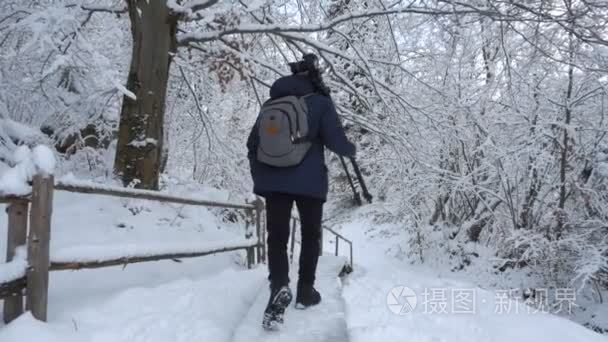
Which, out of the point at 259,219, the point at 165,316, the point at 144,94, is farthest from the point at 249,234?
the point at 165,316

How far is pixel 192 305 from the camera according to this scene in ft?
10.6

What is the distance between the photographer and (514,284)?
32.3 feet

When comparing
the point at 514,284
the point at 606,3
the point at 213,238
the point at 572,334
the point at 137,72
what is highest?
the point at 606,3

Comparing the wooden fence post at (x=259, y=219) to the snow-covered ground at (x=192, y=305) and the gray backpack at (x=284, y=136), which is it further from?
the gray backpack at (x=284, y=136)

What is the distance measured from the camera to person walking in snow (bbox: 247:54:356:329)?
3033 millimetres

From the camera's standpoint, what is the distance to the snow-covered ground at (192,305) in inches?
107

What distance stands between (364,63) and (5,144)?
3.83 meters

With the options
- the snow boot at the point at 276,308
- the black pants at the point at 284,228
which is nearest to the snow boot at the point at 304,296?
the black pants at the point at 284,228

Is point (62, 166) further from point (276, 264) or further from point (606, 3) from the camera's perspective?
point (606, 3)

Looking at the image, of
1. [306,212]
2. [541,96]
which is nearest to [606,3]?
[306,212]
